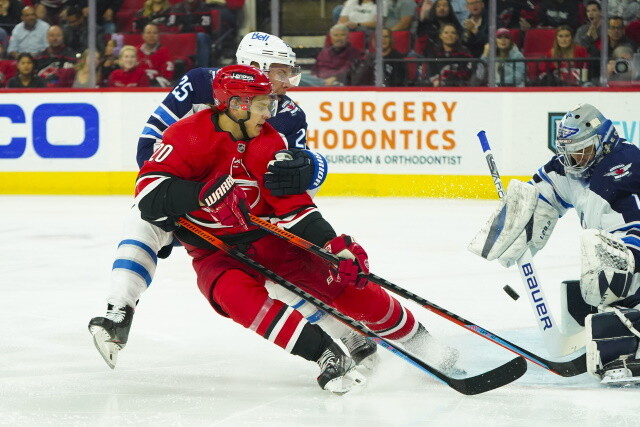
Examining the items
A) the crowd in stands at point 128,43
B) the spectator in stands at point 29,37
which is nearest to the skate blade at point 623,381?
the crowd in stands at point 128,43

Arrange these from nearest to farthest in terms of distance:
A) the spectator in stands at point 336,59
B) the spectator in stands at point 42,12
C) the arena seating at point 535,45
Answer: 1. the arena seating at point 535,45
2. the spectator in stands at point 336,59
3. the spectator in stands at point 42,12

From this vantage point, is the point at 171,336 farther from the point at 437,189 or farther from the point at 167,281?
the point at 437,189

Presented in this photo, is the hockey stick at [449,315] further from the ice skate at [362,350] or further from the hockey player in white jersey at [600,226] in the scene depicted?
the ice skate at [362,350]

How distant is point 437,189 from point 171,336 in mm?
4218

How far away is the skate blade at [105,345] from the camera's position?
9.38 feet

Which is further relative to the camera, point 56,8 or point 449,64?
point 56,8

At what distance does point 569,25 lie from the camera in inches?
293

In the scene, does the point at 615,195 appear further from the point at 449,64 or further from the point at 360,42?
the point at 360,42

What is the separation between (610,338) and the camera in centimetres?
287

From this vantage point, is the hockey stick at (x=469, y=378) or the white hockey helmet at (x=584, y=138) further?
the white hockey helmet at (x=584, y=138)

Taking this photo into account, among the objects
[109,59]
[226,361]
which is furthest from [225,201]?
[109,59]

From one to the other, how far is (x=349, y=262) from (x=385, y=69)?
16.5ft

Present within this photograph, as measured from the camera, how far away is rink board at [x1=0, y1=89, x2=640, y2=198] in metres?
7.52

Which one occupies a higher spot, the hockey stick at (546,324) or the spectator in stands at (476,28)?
the spectator in stands at (476,28)
